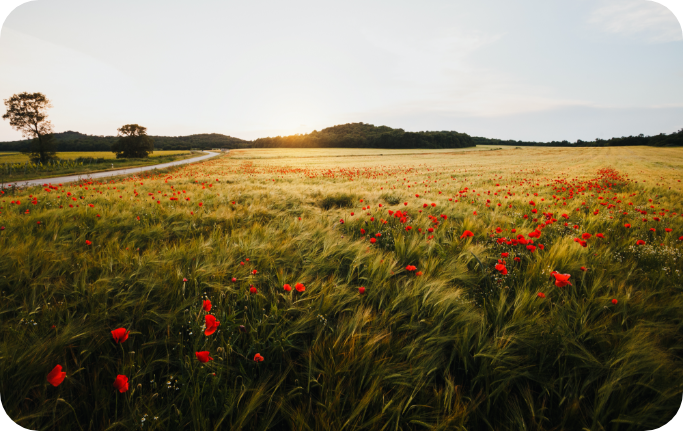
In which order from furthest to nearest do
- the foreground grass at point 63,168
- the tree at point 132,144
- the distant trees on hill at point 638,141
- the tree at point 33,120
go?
the distant trees on hill at point 638,141 < the tree at point 132,144 < the tree at point 33,120 < the foreground grass at point 63,168

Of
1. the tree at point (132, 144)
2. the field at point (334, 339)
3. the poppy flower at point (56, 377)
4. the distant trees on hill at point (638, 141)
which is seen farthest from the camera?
the distant trees on hill at point (638, 141)

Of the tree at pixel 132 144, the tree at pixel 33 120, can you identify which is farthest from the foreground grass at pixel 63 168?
the tree at pixel 132 144

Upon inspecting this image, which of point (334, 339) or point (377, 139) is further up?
point (377, 139)

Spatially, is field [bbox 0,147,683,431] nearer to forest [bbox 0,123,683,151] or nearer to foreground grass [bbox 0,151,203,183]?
foreground grass [bbox 0,151,203,183]

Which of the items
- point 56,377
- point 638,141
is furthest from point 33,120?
point 638,141

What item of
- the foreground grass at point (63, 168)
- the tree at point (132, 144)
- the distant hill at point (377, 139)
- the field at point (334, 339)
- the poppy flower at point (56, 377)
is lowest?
the field at point (334, 339)

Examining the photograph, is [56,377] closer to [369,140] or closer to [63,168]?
[63,168]

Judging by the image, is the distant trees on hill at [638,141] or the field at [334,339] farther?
the distant trees on hill at [638,141]

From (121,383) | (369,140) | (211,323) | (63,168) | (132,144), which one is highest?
(369,140)

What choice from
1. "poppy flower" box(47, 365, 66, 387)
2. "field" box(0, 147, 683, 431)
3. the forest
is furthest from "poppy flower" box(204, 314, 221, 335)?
the forest

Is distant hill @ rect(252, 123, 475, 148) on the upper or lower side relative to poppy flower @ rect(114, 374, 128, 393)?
upper

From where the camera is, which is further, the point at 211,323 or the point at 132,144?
the point at 132,144

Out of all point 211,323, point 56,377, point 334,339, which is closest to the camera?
point 56,377

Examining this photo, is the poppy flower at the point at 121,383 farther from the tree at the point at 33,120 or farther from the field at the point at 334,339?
the tree at the point at 33,120
